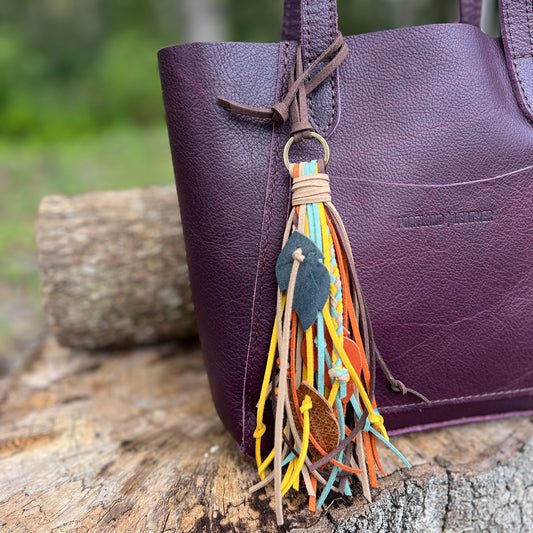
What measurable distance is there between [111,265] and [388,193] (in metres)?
0.74

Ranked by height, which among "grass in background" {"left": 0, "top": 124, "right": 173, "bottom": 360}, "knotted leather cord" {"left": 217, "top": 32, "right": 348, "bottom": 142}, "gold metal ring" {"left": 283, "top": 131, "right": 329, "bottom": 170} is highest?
"knotted leather cord" {"left": 217, "top": 32, "right": 348, "bottom": 142}

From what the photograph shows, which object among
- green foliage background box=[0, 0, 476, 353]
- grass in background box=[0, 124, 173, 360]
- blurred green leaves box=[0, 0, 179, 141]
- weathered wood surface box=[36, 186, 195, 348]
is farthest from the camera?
blurred green leaves box=[0, 0, 179, 141]

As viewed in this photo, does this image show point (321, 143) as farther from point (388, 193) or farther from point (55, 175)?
point (55, 175)

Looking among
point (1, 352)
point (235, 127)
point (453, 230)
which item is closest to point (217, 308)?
point (235, 127)

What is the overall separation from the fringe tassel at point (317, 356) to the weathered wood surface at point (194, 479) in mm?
41

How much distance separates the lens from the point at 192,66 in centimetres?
66

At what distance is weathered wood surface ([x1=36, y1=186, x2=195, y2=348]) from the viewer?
3.76 ft

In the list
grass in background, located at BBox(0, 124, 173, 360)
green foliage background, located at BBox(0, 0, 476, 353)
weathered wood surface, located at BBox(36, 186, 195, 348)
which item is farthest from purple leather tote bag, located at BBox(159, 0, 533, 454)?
green foliage background, located at BBox(0, 0, 476, 353)

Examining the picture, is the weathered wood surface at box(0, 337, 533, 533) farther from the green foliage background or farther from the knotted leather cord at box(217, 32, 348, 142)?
the green foliage background

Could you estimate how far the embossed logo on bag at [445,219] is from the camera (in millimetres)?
696

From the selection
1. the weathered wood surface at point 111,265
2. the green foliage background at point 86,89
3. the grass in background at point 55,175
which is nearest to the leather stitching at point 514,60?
the weathered wood surface at point 111,265

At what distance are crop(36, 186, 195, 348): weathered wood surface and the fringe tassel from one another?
59cm

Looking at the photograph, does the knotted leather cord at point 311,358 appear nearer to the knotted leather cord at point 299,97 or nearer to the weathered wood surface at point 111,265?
the knotted leather cord at point 299,97

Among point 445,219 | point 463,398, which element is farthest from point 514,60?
point 463,398
